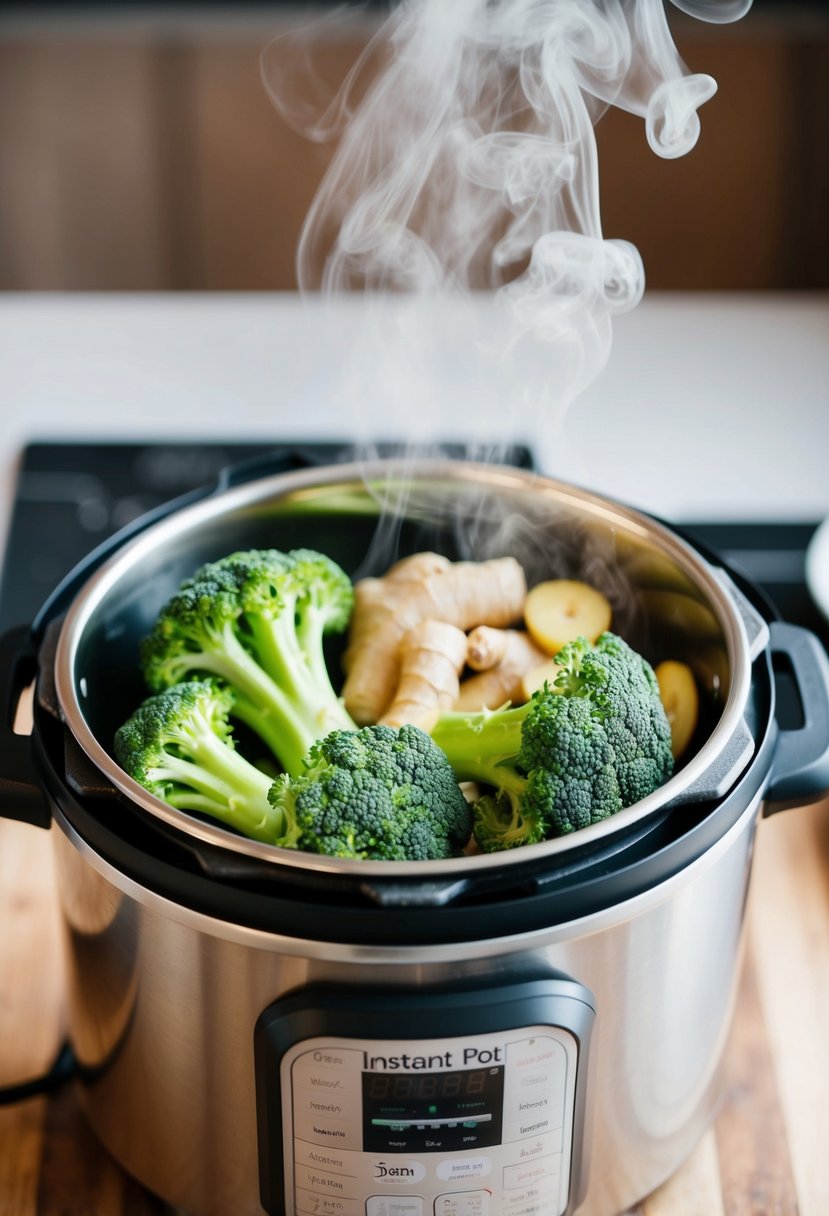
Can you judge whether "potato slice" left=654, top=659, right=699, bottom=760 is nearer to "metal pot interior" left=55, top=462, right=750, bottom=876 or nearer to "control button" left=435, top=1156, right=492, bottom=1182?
"metal pot interior" left=55, top=462, right=750, bottom=876

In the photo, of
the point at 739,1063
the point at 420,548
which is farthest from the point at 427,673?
the point at 739,1063

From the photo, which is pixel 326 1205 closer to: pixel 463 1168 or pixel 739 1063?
pixel 463 1168

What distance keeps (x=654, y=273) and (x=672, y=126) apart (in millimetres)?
1418

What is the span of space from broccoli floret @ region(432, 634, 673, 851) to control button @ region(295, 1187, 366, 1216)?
25cm

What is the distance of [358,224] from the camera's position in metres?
1.29

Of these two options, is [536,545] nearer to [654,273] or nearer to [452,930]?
[452,930]

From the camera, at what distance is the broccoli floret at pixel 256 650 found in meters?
0.98

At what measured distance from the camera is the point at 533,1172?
0.84m

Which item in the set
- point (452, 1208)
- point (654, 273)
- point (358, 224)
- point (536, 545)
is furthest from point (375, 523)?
point (654, 273)

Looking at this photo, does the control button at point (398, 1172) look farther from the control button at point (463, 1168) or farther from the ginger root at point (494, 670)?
the ginger root at point (494, 670)

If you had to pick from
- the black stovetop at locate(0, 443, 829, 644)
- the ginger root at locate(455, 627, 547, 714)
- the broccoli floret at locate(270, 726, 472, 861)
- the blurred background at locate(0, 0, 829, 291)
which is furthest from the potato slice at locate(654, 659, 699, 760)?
the blurred background at locate(0, 0, 829, 291)

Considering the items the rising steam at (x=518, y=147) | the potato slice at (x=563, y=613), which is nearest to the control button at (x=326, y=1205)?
the potato slice at (x=563, y=613)

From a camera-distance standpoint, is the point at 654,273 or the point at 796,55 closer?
the point at 796,55

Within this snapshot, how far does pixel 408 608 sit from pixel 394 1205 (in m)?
0.47
